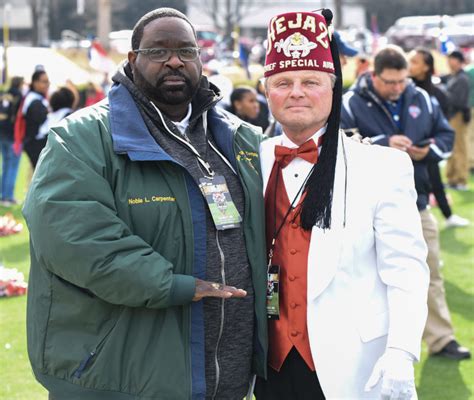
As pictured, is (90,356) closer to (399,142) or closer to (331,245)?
(331,245)

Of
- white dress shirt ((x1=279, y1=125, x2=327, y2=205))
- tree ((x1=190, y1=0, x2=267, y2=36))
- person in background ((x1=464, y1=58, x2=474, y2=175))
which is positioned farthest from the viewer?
tree ((x1=190, y1=0, x2=267, y2=36))

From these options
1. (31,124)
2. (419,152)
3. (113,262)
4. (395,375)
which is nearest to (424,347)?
(419,152)

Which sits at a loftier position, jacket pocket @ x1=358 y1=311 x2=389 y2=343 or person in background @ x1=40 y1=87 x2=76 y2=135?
jacket pocket @ x1=358 y1=311 x2=389 y2=343

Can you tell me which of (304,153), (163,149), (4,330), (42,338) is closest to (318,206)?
(304,153)

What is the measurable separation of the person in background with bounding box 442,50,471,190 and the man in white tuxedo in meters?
11.0

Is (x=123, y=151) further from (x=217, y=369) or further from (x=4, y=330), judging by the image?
(x=4, y=330)

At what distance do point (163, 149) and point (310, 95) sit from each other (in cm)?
57

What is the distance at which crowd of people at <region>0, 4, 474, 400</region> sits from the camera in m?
3.21

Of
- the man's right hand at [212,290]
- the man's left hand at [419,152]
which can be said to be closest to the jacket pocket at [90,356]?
the man's right hand at [212,290]

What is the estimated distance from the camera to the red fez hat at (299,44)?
11.3 ft

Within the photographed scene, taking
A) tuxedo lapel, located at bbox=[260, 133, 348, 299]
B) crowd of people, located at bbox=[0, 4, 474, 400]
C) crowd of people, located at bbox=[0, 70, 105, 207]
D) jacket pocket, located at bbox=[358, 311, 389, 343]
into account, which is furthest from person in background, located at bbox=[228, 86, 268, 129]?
jacket pocket, located at bbox=[358, 311, 389, 343]

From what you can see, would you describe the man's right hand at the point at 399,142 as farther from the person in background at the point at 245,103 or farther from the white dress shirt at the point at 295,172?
the person in background at the point at 245,103

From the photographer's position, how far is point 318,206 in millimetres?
3420

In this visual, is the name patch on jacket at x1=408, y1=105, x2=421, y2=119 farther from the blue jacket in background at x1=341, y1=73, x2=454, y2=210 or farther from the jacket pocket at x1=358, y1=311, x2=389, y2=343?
the jacket pocket at x1=358, y1=311, x2=389, y2=343
